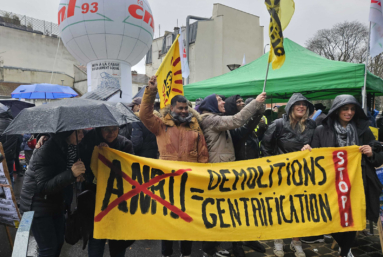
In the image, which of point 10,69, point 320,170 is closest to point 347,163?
point 320,170

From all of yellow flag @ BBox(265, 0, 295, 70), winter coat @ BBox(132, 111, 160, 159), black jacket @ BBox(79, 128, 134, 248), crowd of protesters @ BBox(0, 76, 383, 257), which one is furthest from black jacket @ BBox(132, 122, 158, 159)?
yellow flag @ BBox(265, 0, 295, 70)

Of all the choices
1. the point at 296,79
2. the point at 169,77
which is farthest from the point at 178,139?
the point at 296,79

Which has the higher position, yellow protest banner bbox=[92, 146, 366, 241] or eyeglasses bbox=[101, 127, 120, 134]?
eyeglasses bbox=[101, 127, 120, 134]

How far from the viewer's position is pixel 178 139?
3.15m

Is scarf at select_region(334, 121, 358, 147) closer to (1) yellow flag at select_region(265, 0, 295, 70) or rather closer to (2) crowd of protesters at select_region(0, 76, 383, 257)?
(2) crowd of protesters at select_region(0, 76, 383, 257)

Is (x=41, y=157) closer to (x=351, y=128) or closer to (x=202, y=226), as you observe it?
(x=202, y=226)

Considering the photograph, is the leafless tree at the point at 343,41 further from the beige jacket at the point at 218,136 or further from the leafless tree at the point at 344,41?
the beige jacket at the point at 218,136

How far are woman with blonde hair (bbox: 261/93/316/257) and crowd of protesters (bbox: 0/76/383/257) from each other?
1 centimetres

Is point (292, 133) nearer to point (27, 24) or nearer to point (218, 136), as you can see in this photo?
point (218, 136)

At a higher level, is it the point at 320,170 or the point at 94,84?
the point at 94,84

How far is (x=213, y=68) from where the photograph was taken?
32.4 metres

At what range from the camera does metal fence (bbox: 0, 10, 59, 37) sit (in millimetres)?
26538

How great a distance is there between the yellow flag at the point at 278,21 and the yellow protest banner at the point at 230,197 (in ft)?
3.94

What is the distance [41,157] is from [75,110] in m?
0.64
